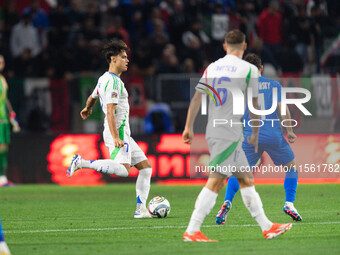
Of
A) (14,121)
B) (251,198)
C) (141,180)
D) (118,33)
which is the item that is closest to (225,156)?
(251,198)

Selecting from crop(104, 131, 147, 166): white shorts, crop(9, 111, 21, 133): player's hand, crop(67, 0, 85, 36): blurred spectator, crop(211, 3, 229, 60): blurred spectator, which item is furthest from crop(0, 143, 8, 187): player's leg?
crop(104, 131, 147, 166): white shorts

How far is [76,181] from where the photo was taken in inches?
709

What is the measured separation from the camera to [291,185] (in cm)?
1034

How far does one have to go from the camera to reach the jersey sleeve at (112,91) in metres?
10.1

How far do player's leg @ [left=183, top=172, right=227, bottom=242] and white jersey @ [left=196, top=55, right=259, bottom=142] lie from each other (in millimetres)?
428

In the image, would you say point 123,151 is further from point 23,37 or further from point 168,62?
point 23,37

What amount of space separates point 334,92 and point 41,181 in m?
6.78

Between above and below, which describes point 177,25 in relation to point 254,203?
above

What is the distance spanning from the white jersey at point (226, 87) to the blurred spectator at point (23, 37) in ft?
41.1

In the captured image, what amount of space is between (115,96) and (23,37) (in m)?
10.3

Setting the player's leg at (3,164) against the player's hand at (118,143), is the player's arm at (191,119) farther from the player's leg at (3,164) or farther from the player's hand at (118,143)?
the player's leg at (3,164)

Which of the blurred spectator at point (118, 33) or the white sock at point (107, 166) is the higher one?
the blurred spectator at point (118, 33)

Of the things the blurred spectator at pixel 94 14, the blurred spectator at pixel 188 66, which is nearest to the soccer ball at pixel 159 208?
the blurred spectator at pixel 188 66

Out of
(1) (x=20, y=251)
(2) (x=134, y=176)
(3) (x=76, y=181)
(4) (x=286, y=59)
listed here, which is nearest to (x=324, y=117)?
(4) (x=286, y=59)
